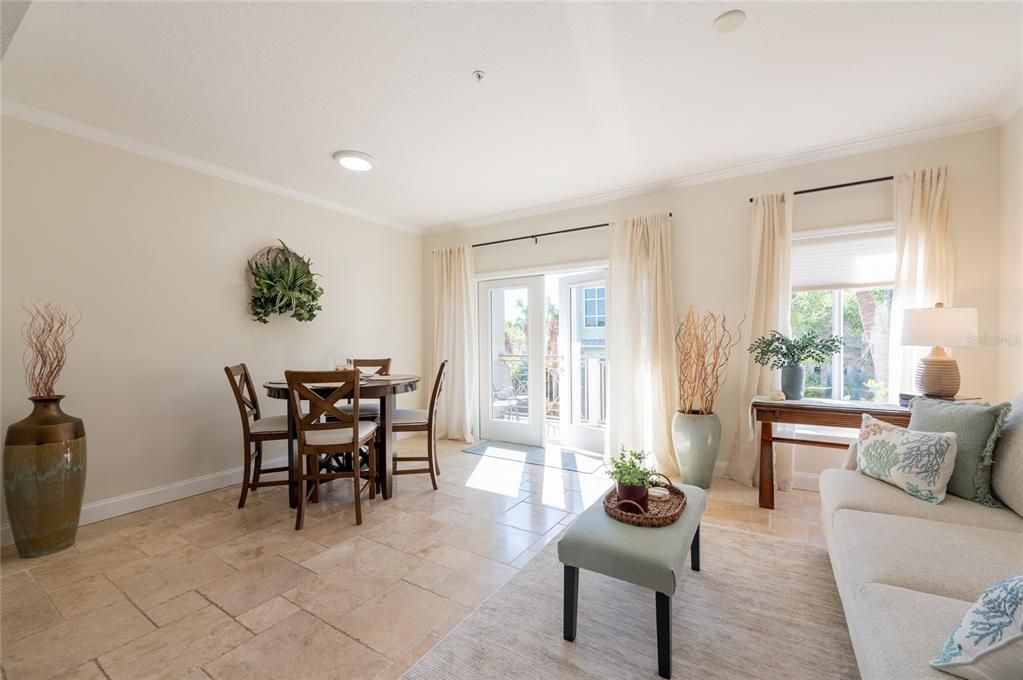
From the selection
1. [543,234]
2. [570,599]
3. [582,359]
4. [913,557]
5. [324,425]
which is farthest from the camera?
[582,359]

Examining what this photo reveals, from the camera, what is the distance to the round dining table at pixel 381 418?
295cm

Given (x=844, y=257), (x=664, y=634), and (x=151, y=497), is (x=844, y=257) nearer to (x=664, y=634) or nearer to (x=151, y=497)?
(x=664, y=634)

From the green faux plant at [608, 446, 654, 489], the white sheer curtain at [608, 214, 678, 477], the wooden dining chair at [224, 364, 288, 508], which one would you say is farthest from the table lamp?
the wooden dining chair at [224, 364, 288, 508]

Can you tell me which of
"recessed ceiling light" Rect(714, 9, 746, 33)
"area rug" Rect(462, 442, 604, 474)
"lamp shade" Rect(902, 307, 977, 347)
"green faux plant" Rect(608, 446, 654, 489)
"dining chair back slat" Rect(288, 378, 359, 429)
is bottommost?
"area rug" Rect(462, 442, 604, 474)

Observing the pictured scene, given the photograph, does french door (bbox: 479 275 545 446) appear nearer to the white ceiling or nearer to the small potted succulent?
the white ceiling

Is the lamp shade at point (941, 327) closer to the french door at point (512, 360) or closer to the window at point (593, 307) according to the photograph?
the window at point (593, 307)

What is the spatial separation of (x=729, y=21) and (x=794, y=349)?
7.07 ft

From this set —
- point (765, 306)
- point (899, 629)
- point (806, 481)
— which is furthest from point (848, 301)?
point (899, 629)

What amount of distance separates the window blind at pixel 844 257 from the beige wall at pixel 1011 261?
1.74 ft

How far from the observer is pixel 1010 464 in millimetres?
1753

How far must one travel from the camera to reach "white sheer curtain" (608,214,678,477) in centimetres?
372

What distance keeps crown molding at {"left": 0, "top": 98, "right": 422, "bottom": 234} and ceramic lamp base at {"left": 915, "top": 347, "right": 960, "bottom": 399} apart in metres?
4.95

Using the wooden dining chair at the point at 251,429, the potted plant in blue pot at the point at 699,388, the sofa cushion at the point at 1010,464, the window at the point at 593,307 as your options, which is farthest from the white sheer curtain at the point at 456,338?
the sofa cushion at the point at 1010,464

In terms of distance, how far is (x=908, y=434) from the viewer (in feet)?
6.62
